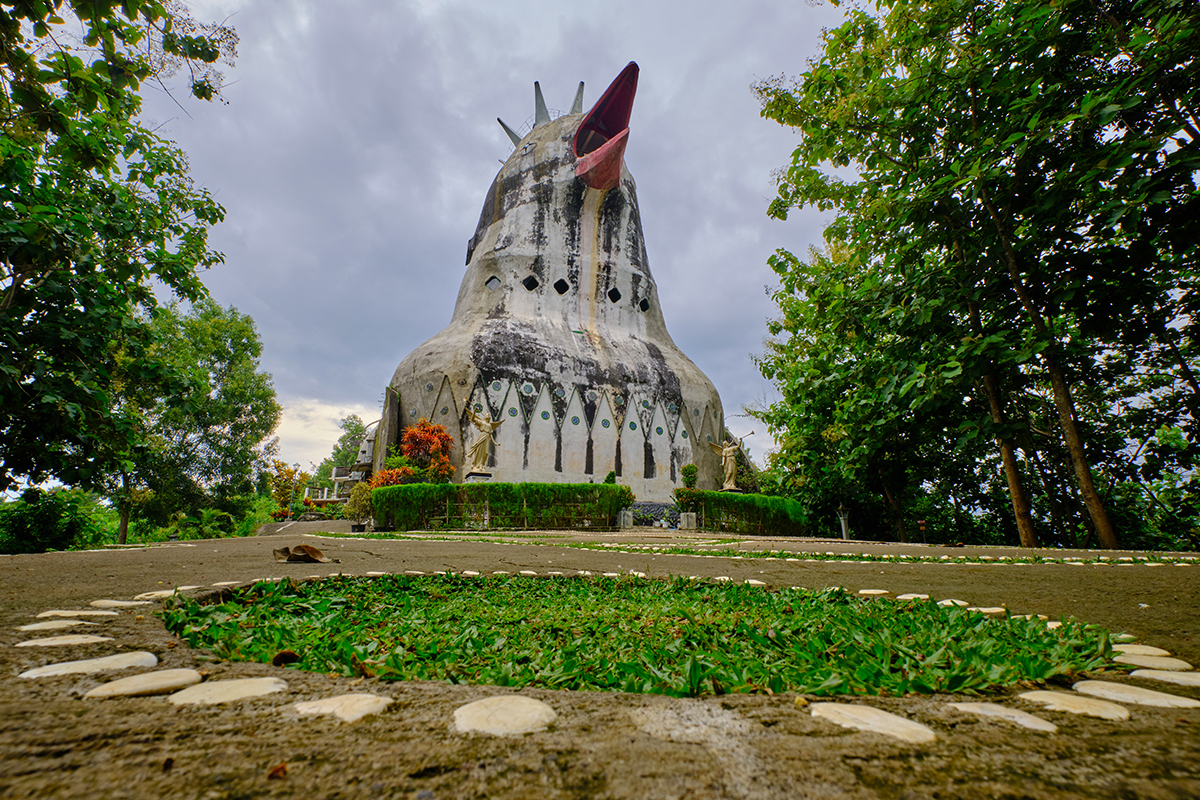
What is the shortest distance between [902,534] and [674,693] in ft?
49.0

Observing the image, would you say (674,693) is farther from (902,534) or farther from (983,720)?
(902,534)

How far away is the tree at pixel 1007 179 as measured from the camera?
4.29m

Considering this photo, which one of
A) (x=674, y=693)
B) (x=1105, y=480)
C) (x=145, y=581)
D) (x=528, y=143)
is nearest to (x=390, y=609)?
(x=145, y=581)

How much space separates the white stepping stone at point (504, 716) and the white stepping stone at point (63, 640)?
1.13 metres

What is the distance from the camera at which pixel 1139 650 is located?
55.7 inches

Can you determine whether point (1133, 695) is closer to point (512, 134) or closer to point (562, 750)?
point (562, 750)

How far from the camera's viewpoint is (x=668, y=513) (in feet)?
55.0

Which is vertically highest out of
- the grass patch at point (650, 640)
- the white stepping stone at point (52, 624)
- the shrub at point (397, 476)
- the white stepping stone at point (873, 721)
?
the shrub at point (397, 476)

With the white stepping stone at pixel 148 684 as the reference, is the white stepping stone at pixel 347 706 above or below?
below

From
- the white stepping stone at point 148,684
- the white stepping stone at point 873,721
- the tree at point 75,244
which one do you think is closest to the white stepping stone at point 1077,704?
the white stepping stone at point 873,721

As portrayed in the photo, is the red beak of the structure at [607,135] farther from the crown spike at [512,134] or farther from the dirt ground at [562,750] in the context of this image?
the dirt ground at [562,750]

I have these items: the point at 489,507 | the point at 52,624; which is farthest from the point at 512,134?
the point at 52,624

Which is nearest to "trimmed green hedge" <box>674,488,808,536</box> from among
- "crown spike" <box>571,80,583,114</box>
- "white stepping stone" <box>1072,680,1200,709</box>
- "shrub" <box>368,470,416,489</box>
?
"shrub" <box>368,470,416,489</box>

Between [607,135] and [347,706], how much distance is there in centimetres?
2603
